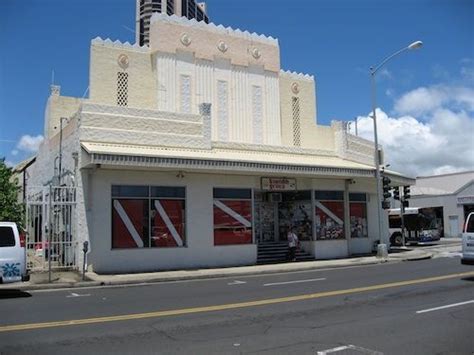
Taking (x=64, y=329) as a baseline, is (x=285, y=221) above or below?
above

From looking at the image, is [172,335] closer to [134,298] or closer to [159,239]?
[134,298]

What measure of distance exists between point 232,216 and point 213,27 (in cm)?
1081

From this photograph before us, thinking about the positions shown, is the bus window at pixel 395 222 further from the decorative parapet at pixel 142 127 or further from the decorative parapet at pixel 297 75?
the decorative parapet at pixel 142 127

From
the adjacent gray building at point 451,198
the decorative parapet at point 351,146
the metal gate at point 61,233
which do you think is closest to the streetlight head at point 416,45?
the decorative parapet at point 351,146

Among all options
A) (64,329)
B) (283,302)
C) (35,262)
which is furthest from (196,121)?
(64,329)

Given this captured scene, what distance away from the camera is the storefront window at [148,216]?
21.2 meters

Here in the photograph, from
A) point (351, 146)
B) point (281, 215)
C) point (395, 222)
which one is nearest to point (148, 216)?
point (281, 215)

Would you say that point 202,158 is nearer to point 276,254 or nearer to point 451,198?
point 276,254

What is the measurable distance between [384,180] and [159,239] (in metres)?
12.5

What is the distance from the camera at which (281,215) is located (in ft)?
93.4

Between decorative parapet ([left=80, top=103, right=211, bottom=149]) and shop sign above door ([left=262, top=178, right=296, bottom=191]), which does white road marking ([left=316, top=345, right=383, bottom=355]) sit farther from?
shop sign above door ([left=262, top=178, right=296, bottom=191])

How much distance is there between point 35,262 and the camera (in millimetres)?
22359

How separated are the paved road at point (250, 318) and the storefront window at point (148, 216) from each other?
4670 mm

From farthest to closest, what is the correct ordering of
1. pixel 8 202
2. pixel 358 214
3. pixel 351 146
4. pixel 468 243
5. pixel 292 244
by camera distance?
1. pixel 8 202
2. pixel 351 146
3. pixel 358 214
4. pixel 292 244
5. pixel 468 243
